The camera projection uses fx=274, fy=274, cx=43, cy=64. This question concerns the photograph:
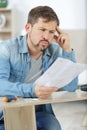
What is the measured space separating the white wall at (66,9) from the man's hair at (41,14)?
2 centimetres

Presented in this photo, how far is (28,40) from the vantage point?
128 cm

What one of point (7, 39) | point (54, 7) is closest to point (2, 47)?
point (7, 39)

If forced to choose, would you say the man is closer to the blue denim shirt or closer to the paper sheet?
the blue denim shirt

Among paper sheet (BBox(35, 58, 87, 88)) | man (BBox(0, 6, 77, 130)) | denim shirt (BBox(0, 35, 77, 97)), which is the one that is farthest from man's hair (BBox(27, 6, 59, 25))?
paper sheet (BBox(35, 58, 87, 88))

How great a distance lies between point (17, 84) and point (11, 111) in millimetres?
151

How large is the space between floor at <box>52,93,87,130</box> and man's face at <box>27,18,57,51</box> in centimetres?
29

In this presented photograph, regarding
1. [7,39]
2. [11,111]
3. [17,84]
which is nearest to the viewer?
[11,111]

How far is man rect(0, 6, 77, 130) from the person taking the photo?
3.97 ft

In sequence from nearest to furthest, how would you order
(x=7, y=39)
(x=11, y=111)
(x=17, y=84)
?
(x=11, y=111)
(x=17, y=84)
(x=7, y=39)

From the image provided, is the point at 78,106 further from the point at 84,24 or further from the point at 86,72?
the point at 84,24

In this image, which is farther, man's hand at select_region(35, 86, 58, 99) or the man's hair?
the man's hair

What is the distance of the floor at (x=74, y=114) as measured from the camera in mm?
1268

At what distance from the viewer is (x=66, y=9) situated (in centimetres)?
125

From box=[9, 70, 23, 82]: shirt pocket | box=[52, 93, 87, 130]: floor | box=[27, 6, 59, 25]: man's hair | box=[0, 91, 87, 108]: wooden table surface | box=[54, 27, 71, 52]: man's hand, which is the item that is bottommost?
box=[52, 93, 87, 130]: floor
